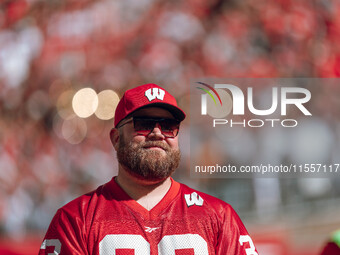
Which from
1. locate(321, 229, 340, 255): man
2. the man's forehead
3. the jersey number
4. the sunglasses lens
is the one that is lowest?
locate(321, 229, 340, 255): man

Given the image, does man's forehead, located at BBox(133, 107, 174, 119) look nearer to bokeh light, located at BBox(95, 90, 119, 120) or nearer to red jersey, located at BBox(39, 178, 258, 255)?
red jersey, located at BBox(39, 178, 258, 255)

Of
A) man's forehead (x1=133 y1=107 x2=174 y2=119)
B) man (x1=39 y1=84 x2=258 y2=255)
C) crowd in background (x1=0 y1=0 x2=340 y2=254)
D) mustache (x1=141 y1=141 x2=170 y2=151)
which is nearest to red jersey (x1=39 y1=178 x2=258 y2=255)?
man (x1=39 y1=84 x2=258 y2=255)

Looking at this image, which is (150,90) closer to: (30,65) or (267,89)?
(267,89)

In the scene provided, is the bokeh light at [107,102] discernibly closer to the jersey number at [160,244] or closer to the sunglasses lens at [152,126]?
the sunglasses lens at [152,126]

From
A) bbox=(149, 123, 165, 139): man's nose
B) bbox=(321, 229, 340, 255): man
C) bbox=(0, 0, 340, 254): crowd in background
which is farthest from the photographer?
bbox=(0, 0, 340, 254): crowd in background

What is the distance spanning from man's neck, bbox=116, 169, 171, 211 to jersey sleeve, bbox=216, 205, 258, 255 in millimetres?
235

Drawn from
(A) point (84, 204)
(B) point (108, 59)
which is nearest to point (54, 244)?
(A) point (84, 204)

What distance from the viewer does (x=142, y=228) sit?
4.93 feet

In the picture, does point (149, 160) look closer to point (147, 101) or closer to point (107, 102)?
point (147, 101)

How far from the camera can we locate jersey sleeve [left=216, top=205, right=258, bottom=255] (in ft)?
4.90

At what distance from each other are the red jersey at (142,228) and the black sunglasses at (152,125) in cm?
22

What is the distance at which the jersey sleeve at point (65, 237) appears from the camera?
4.72ft

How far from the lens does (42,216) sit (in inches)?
102

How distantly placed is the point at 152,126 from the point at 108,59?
A: 119 cm
